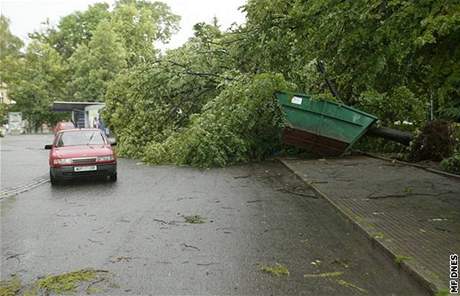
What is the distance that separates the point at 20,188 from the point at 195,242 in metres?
7.65

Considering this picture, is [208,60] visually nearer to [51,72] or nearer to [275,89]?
[275,89]

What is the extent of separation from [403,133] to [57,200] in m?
11.8

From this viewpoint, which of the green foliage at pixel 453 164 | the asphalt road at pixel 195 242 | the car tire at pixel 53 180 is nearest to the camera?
the asphalt road at pixel 195 242

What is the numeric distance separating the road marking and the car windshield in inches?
48.7

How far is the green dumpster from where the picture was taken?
1594 centimetres

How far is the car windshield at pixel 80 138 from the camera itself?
13.6 metres

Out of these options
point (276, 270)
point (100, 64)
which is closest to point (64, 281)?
point (276, 270)

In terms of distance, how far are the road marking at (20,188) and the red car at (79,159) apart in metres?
0.60

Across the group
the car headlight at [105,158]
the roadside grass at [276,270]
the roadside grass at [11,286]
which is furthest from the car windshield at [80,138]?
the roadside grass at [276,270]

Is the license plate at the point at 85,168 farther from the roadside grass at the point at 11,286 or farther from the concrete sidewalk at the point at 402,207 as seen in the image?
the roadside grass at the point at 11,286

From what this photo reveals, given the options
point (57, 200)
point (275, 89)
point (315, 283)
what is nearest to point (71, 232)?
point (57, 200)

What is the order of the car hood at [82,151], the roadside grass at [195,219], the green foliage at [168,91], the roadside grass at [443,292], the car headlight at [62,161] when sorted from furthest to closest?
the green foliage at [168,91] < the car hood at [82,151] < the car headlight at [62,161] < the roadside grass at [195,219] < the roadside grass at [443,292]

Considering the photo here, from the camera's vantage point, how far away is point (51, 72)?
63.1 metres

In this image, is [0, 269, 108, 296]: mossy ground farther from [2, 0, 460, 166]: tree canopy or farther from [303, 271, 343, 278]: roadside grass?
[2, 0, 460, 166]: tree canopy
